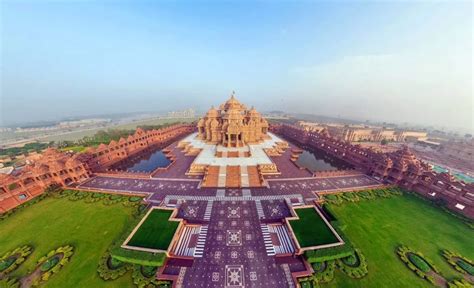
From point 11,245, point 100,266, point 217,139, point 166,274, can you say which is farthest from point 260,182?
point 11,245

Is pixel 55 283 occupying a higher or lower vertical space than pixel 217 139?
lower

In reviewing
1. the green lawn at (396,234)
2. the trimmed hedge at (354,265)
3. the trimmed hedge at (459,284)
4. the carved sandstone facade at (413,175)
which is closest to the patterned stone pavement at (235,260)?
the green lawn at (396,234)

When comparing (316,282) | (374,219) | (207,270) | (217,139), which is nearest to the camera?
(316,282)

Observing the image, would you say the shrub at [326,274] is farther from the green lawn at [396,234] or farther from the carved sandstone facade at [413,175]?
the carved sandstone facade at [413,175]

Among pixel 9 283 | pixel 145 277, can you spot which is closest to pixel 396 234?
pixel 145 277

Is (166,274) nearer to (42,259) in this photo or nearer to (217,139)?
(42,259)
